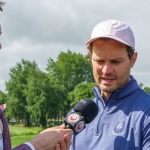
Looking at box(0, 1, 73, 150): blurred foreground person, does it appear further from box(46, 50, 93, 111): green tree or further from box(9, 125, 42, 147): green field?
box(46, 50, 93, 111): green tree

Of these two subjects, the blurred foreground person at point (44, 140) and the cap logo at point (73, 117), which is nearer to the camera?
the blurred foreground person at point (44, 140)

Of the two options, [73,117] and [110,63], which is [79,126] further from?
[110,63]

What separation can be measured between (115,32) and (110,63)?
11.8 inches

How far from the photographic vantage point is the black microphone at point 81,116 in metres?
3.73

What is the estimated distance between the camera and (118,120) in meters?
4.18

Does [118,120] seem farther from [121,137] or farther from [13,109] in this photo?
[13,109]

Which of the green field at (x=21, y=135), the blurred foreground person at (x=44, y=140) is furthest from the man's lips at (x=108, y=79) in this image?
the green field at (x=21, y=135)

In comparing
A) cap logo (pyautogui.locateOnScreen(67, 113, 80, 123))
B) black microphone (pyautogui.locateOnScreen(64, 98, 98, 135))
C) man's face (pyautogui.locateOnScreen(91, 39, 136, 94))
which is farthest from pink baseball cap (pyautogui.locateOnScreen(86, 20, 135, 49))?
cap logo (pyautogui.locateOnScreen(67, 113, 80, 123))

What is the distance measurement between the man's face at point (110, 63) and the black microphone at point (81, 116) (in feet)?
0.90

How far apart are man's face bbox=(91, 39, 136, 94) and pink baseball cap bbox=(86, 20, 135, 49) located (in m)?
0.06

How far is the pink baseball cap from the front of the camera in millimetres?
4152

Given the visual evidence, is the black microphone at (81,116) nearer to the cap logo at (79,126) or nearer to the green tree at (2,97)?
the cap logo at (79,126)

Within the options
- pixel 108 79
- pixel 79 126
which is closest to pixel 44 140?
pixel 79 126

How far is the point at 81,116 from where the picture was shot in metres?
3.92
